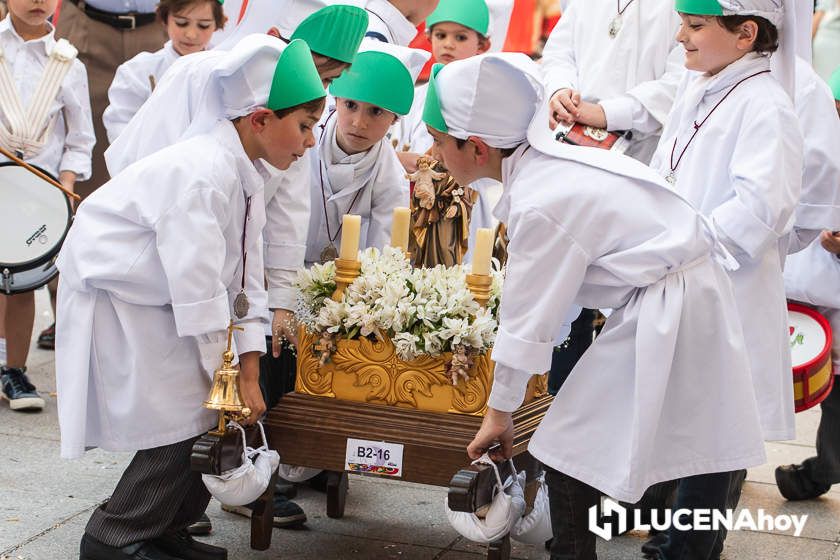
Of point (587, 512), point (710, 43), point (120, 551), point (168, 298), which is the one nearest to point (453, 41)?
point (710, 43)

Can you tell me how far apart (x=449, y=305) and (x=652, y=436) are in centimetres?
75

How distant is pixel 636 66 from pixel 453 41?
0.91 meters

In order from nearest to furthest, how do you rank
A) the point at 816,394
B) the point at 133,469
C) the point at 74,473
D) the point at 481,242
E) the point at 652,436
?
the point at 652,436, the point at 133,469, the point at 481,242, the point at 816,394, the point at 74,473

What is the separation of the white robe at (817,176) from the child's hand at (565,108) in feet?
2.55

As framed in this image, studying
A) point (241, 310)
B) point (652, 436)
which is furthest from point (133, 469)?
point (652, 436)

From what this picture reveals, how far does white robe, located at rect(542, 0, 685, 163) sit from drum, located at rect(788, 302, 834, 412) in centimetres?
88

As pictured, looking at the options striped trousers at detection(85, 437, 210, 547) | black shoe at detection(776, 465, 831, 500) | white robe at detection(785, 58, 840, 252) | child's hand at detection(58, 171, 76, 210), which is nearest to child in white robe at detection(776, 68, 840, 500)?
black shoe at detection(776, 465, 831, 500)

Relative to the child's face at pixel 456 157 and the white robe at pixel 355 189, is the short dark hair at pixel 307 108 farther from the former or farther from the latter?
the white robe at pixel 355 189

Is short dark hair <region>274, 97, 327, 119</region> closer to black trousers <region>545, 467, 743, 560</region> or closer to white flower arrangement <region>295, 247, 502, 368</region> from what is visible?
white flower arrangement <region>295, 247, 502, 368</region>

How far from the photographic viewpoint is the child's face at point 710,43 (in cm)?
358

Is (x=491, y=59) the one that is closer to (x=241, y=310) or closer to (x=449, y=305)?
(x=449, y=305)

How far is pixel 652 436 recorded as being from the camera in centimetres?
292

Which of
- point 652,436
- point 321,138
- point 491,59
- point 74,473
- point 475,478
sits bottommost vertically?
point 74,473

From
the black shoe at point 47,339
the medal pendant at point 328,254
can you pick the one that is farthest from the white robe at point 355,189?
the black shoe at point 47,339
